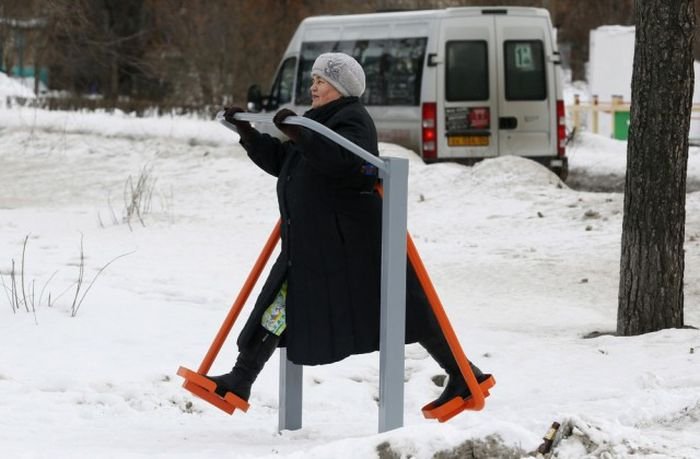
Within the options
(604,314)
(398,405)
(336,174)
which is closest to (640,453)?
(398,405)

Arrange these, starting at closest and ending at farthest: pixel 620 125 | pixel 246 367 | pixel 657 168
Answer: pixel 246 367, pixel 657 168, pixel 620 125

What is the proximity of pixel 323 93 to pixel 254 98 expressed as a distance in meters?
14.1

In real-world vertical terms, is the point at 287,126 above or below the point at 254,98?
above

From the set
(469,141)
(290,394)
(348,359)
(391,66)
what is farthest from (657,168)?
(391,66)

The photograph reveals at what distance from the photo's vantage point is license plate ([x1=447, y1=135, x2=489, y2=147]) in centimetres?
1772

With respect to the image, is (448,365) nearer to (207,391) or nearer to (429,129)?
(207,391)

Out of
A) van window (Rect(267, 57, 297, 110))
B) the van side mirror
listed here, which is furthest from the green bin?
the van side mirror

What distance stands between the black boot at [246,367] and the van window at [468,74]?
39.8 feet

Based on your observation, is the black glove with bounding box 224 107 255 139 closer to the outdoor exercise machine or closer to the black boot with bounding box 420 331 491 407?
the outdoor exercise machine

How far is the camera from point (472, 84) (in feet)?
57.2

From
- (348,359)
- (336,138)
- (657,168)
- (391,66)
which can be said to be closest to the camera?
(336,138)

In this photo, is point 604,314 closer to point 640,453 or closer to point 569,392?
point 569,392

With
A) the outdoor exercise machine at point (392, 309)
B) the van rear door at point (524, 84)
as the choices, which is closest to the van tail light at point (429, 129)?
the van rear door at point (524, 84)

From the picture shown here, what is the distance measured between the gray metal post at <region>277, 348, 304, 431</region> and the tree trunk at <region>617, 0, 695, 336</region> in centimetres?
303
